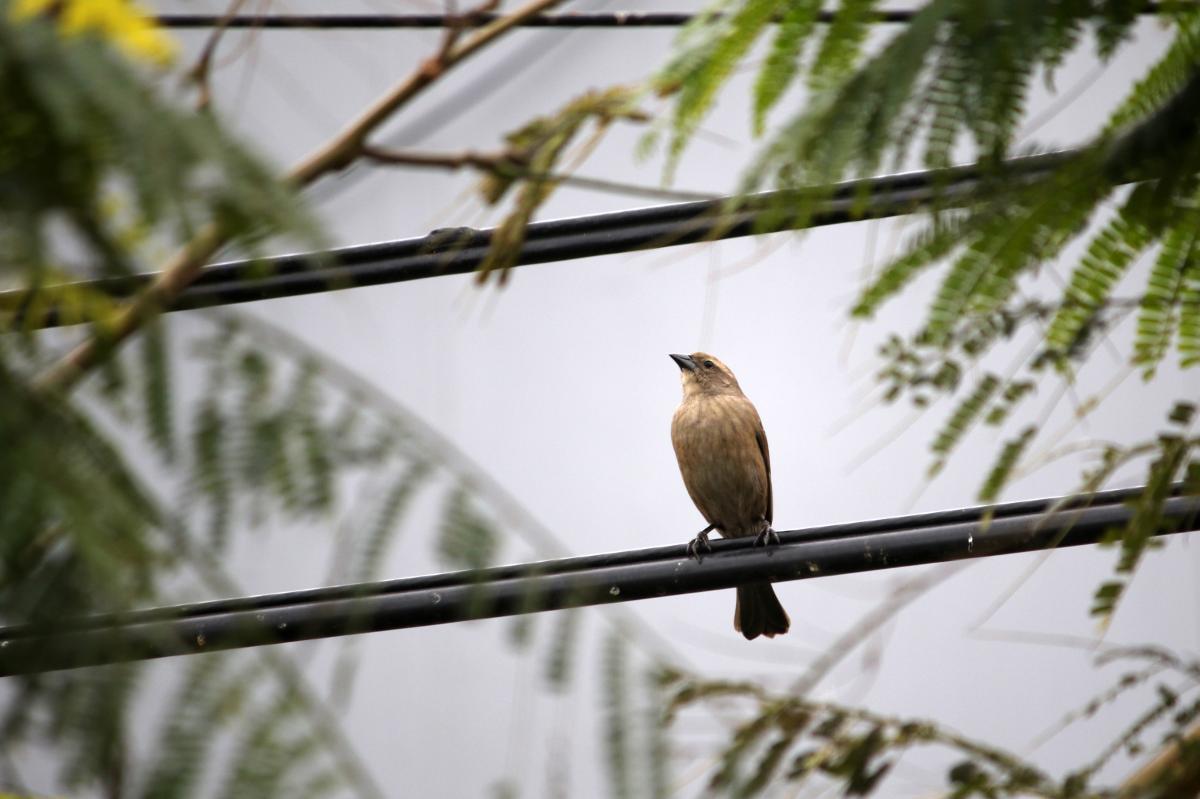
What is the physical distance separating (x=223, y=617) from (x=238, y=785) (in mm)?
419

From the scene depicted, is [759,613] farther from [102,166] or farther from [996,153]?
[102,166]

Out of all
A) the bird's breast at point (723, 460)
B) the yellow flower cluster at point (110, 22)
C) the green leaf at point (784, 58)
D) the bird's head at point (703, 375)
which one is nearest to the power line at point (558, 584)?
the yellow flower cluster at point (110, 22)

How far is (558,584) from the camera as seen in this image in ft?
6.51

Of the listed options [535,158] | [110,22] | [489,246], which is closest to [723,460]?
[489,246]

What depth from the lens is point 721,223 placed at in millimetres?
1868

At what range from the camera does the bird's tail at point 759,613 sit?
807 cm

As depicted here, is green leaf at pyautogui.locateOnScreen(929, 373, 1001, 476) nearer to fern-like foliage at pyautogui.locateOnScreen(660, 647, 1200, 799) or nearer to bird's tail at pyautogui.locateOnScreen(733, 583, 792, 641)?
fern-like foliage at pyautogui.locateOnScreen(660, 647, 1200, 799)

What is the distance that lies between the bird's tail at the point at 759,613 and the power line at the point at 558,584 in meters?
2.54

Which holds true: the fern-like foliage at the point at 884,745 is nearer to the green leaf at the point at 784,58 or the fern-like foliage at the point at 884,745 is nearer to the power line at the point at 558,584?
the power line at the point at 558,584

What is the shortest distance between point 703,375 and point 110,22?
278 inches

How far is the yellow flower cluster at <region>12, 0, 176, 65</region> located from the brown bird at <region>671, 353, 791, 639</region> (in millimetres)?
6509

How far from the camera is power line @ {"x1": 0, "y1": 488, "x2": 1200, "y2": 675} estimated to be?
1.54m

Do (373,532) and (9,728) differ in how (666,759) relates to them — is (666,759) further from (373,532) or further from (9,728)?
(9,728)

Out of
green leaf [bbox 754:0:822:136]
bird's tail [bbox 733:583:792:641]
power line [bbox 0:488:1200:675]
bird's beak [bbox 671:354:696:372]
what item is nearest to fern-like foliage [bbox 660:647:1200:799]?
power line [bbox 0:488:1200:675]
